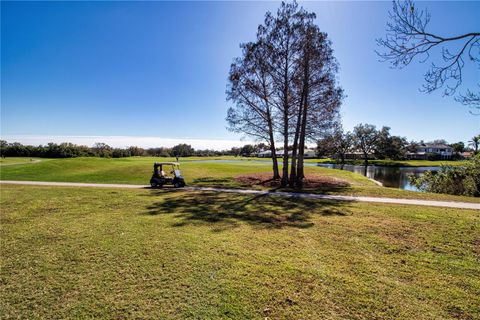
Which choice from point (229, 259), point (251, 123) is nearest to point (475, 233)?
point (229, 259)

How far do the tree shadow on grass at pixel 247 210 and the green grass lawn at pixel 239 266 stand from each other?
0.41ft

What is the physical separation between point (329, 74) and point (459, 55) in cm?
1184

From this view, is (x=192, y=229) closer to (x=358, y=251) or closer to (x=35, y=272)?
(x=35, y=272)

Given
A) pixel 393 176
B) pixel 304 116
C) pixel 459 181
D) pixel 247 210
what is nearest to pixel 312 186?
pixel 304 116

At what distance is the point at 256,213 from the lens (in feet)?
28.8

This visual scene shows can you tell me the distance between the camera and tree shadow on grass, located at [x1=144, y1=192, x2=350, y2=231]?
7.48 meters

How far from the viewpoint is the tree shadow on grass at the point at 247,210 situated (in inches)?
294

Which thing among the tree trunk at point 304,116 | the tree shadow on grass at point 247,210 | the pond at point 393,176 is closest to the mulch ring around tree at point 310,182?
the tree trunk at point 304,116

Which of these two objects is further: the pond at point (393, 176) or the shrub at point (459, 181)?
the pond at point (393, 176)

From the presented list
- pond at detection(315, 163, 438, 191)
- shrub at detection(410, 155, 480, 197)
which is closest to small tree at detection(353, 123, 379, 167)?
pond at detection(315, 163, 438, 191)

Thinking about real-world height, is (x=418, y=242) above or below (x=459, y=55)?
below

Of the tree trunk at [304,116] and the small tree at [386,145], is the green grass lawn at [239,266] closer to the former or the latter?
the tree trunk at [304,116]

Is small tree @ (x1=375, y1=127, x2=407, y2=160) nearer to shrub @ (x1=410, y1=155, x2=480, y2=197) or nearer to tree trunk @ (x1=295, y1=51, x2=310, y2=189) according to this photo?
shrub @ (x1=410, y1=155, x2=480, y2=197)

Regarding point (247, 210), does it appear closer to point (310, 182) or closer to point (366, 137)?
point (310, 182)
